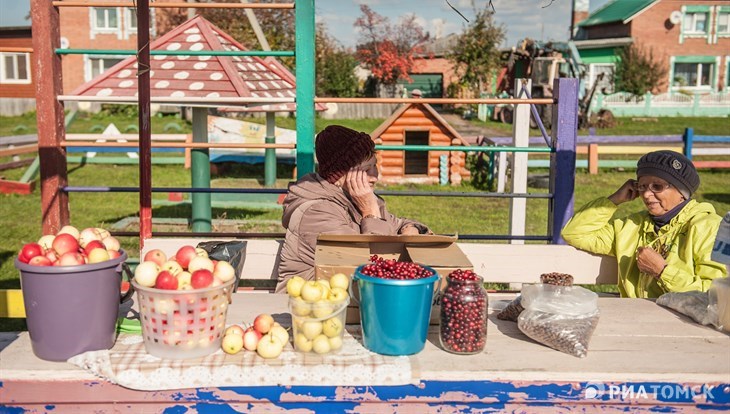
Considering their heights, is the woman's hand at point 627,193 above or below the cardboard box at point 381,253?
above

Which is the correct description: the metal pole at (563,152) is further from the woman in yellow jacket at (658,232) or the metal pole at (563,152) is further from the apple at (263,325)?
the apple at (263,325)

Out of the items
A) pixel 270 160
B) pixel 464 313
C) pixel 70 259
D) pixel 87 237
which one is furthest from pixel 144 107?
pixel 270 160

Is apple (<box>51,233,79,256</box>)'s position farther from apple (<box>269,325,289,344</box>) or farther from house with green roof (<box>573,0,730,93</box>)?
house with green roof (<box>573,0,730,93</box>)

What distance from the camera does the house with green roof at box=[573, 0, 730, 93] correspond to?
29641 millimetres

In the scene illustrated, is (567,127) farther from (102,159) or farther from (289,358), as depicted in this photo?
(102,159)

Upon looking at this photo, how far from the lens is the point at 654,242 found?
328 cm

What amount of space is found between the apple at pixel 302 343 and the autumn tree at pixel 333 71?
23.1m

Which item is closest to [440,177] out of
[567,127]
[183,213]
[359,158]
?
[183,213]

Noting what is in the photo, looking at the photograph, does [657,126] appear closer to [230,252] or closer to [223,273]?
[230,252]

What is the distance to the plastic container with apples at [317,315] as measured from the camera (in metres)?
2.16

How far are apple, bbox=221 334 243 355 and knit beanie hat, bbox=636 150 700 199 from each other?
1.95 m

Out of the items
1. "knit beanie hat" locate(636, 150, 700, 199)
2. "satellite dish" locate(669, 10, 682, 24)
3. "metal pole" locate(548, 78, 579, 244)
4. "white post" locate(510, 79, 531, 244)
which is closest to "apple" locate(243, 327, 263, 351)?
"knit beanie hat" locate(636, 150, 700, 199)

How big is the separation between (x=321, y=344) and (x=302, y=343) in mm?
58

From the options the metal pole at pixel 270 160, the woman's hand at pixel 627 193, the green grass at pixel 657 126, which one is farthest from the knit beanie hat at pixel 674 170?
the green grass at pixel 657 126
